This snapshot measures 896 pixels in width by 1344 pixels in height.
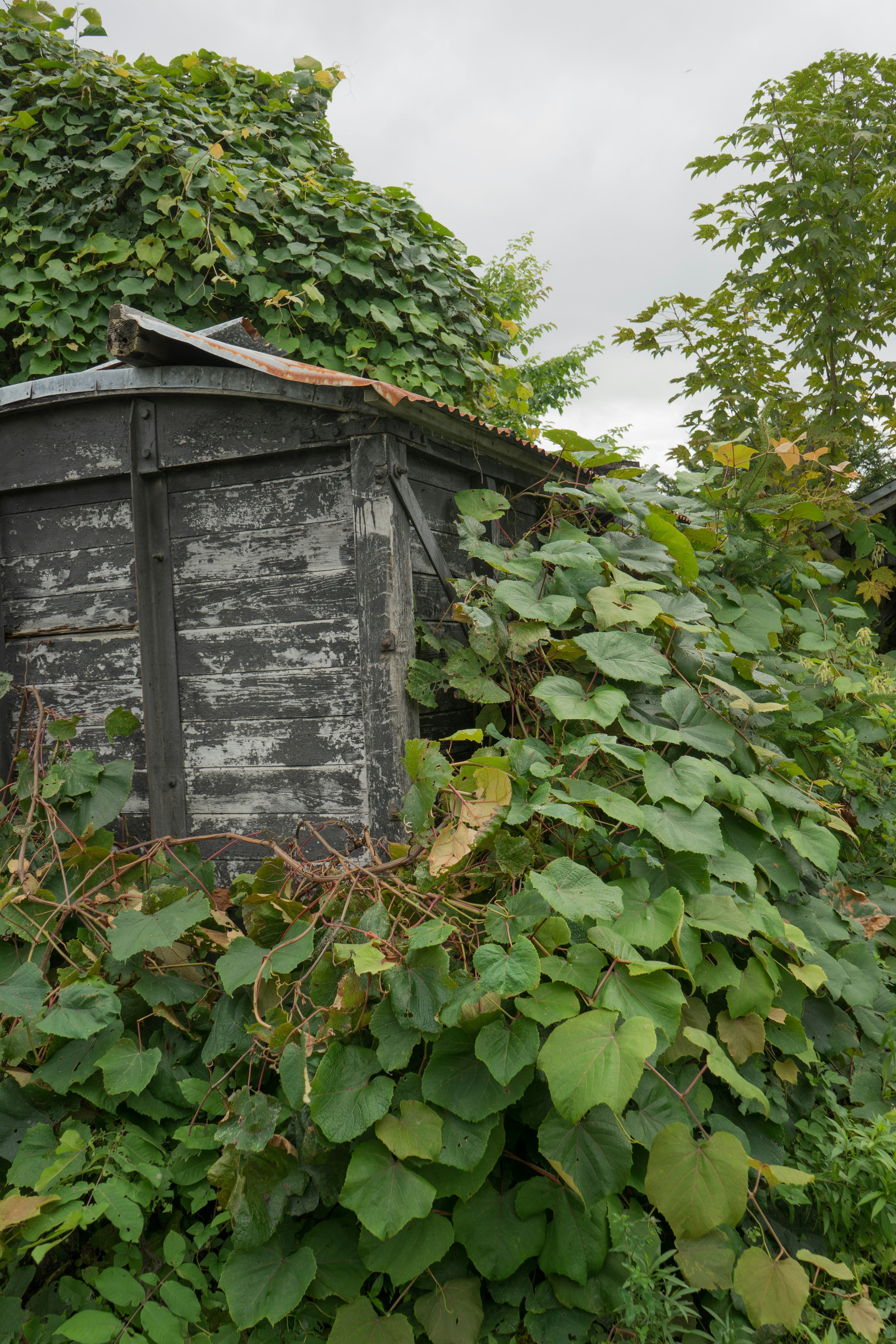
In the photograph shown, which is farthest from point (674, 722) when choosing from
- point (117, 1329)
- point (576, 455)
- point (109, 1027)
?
point (117, 1329)

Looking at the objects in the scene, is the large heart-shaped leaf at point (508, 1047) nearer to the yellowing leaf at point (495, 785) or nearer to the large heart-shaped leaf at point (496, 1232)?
the large heart-shaped leaf at point (496, 1232)

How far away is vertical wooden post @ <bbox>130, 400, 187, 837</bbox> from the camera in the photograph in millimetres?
3281

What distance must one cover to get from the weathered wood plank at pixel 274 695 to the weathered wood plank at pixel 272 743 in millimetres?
22

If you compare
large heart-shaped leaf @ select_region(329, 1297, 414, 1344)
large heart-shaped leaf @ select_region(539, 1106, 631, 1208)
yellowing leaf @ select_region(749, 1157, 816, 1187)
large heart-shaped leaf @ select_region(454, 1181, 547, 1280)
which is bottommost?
large heart-shaped leaf @ select_region(329, 1297, 414, 1344)

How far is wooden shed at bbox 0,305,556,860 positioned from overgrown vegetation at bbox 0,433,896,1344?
215 millimetres

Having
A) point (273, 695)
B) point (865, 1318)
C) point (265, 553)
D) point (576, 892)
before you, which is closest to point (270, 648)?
point (273, 695)

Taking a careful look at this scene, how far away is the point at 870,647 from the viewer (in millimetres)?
5125

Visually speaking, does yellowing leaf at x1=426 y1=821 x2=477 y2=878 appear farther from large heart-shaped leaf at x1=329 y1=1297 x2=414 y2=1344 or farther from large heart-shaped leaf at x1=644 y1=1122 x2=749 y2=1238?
large heart-shaped leaf at x1=329 y1=1297 x2=414 y2=1344

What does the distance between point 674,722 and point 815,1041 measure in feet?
3.51

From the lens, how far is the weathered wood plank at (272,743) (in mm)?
2959

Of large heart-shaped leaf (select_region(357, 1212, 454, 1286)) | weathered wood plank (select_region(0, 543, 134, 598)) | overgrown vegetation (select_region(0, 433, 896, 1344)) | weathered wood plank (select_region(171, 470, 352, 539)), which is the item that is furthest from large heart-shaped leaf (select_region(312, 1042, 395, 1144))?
weathered wood plank (select_region(0, 543, 134, 598))

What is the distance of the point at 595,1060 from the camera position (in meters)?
1.67

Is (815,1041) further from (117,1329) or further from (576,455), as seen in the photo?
(576,455)

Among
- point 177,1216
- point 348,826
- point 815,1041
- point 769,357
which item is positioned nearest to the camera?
point 177,1216
